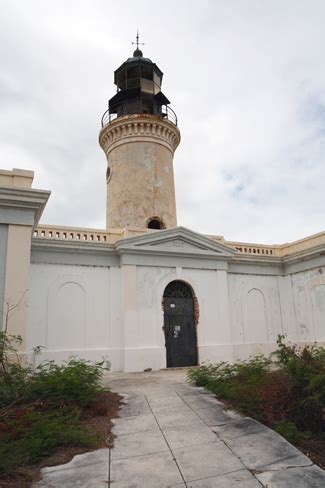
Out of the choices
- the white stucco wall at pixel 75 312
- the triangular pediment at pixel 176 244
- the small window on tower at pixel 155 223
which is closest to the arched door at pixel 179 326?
the triangular pediment at pixel 176 244

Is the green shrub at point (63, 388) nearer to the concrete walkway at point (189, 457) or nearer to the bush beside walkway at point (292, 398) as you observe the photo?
the concrete walkway at point (189, 457)

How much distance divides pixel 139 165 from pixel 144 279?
5.69 m

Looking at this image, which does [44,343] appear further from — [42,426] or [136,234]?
[42,426]

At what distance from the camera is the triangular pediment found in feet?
42.2

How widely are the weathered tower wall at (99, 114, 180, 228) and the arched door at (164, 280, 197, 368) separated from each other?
3.45 m

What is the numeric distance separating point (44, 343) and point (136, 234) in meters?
4.56

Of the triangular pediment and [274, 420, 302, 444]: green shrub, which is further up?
the triangular pediment

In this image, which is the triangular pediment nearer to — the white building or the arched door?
the white building

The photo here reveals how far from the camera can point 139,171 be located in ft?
53.4

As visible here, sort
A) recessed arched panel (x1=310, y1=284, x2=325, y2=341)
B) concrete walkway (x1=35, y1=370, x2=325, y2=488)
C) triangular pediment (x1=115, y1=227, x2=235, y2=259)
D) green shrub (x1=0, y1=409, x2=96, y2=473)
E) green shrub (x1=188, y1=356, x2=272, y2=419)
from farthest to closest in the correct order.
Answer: recessed arched panel (x1=310, y1=284, x2=325, y2=341)
triangular pediment (x1=115, y1=227, x2=235, y2=259)
green shrub (x1=188, y1=356, x2=272, y2=419)
green shrub (x1=0, y1=409, x2=96, y2=473)
concrete walkway (x1=35, y1=370, x2=325, y2=488)

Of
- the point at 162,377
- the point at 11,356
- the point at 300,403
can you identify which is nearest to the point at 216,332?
the point at 162,377

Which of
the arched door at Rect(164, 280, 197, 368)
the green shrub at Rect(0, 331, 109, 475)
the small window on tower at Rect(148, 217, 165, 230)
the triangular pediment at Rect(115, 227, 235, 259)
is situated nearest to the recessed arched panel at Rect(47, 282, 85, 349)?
the triangular pediment at Rect(115, 227, 235, 259)

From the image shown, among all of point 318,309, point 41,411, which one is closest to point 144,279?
point 318,309

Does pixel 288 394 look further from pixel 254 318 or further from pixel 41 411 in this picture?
pixel 254 318
